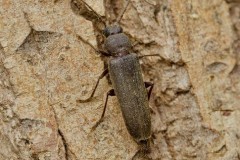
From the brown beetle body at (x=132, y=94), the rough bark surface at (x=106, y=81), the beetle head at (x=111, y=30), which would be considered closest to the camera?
Result: the rough bark surface at (x=106, y=81)

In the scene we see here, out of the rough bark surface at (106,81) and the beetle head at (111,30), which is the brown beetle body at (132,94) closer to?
the rough bark surface at (106,81)

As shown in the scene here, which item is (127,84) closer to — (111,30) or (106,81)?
(106,81)

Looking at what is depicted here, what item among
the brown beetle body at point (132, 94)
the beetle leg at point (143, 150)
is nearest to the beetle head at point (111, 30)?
the brown beetle body at point (132, 94)

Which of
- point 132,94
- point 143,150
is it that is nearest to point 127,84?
point 132,94

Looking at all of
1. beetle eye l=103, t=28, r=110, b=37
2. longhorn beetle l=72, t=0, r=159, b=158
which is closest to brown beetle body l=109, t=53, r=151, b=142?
longhorn beetle l=72, t=0, r=159, b=158

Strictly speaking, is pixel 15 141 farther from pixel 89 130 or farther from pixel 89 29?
pixel 89 29

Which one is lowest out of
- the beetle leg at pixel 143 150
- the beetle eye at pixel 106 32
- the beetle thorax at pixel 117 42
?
the beetle leg at pixel 143 150
